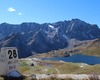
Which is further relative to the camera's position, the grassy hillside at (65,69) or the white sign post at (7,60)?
the grassy hillside at (65,69)

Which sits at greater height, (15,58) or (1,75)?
(15,58)

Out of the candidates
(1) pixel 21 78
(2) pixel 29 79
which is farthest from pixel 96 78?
(1) pixel 21 78

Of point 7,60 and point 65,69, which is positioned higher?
point 7,60

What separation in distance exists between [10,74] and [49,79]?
660 cm

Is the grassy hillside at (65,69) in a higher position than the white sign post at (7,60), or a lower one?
lower

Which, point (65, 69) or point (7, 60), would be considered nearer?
point (7, 60)

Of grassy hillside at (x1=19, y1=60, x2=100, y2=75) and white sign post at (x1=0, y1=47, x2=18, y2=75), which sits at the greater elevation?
white sign post at (x1=0, y1=47, x2=18, y2=75)

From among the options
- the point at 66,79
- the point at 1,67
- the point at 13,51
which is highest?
the point at 13,51

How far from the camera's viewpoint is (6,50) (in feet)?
74.0

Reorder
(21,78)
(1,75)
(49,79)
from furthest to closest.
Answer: (1,75) → (21,78) → (49,79)

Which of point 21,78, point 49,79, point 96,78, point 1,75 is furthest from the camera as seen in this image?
point 1,75

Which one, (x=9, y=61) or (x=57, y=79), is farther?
(x=9, y=61)

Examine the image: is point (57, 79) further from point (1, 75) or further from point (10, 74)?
point (1, 75)

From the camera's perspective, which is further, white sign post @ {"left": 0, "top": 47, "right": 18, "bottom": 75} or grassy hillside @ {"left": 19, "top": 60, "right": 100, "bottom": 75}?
grassy hillside @ {"left": 19, "top": 60, "right": 100, "bottom": 75}
